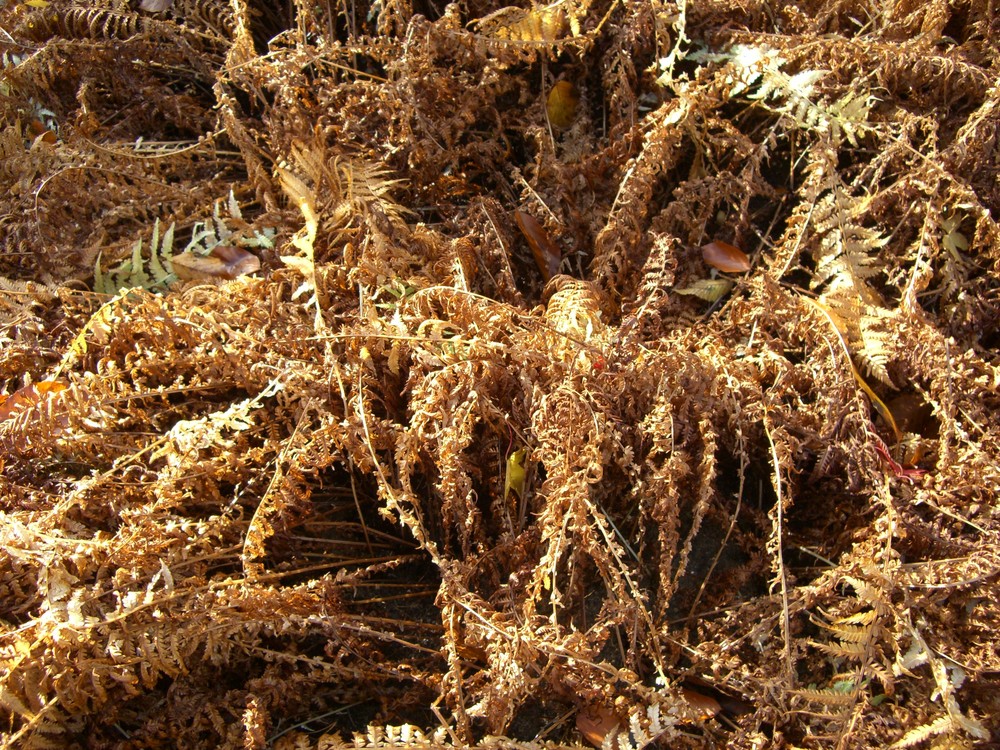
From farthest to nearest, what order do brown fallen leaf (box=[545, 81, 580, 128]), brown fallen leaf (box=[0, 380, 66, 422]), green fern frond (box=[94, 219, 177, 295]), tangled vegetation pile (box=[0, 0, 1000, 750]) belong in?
brown fallen leaf (box=[545, 81, 580, 128])
green fern frond (box=[94, 219, 177, 295])
brown fallen leaf (box=[0, 380, 66, 422])
tangled vegetation pile (box=[0, 0, 1000, 750])

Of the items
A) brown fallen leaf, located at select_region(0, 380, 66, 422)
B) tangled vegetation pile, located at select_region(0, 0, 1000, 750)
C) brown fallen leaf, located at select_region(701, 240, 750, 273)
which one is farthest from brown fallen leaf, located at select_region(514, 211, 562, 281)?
brown fallen leaf, located at select_region(0, 380, 66, 422)

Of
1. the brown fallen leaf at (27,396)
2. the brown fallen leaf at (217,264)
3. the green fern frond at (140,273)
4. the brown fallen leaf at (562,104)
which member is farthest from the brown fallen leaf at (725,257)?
the brown fallen leaf at (27,396)

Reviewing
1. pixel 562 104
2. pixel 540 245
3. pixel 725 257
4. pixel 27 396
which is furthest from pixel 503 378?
pixel 562 104

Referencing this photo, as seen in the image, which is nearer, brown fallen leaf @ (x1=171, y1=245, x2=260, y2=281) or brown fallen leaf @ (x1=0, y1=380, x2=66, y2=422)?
brown fallen leaf @ (x1=0, y1=380, x2=66, y2=422)

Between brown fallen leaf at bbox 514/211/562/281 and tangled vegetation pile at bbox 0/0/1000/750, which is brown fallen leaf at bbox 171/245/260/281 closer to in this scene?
tangled vegetation pile at bbox 0/0/1000/750

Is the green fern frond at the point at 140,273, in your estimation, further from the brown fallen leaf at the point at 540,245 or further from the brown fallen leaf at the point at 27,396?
the brown fallen leaf at the point at 540,245

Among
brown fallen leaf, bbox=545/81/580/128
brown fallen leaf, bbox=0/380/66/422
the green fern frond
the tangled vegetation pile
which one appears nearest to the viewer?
the tangled vegetation pile

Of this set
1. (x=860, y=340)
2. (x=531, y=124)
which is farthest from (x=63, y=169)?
(x=860, y=340)

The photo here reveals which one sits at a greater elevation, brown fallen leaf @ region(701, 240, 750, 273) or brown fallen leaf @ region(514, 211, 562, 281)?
brown fallen leaf @ region(514, 211, 562, 281)

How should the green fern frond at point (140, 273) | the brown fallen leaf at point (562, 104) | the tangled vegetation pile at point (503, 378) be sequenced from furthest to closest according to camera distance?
1. the brown fallen leaf at point (562, 104)
2. the green fern frond at point (140, 273)
3. the tangled vegetation pile at point (503, 378)
